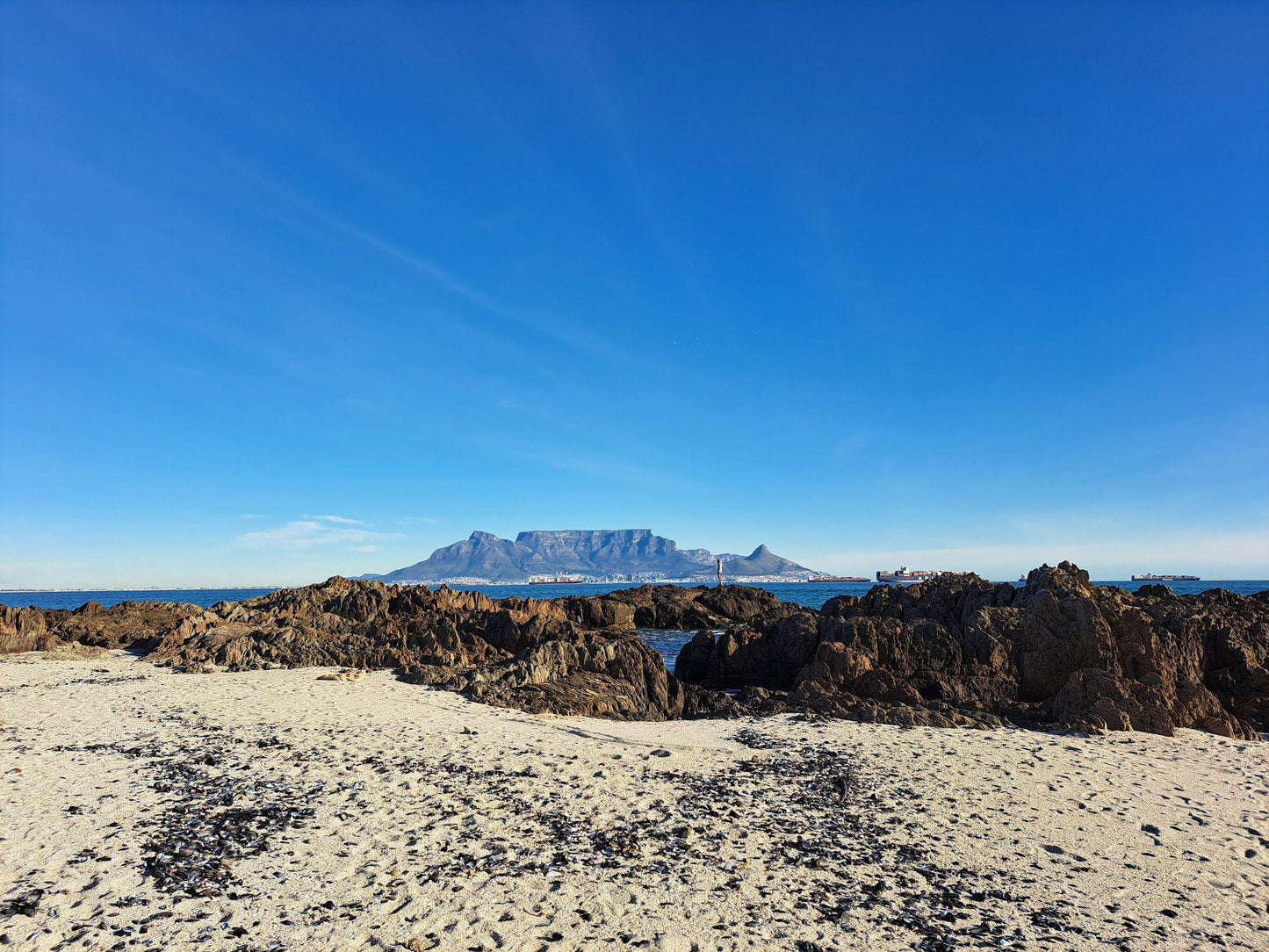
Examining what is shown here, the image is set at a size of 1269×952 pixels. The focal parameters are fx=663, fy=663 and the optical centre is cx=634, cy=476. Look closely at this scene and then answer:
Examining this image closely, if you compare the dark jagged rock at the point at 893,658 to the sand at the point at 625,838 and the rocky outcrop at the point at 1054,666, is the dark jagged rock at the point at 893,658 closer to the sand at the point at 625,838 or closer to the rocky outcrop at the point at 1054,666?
→ the rocky outcrop at the point at 1054,666

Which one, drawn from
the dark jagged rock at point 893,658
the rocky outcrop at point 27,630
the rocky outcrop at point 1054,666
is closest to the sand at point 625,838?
the rocky outcrop at point 1054,666

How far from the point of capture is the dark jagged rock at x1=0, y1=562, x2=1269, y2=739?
16547 millimetres

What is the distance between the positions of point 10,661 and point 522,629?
1931cm

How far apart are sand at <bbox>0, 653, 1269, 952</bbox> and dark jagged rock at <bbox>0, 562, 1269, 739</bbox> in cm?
177

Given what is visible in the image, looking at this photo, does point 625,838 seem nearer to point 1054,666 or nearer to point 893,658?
point 893,658

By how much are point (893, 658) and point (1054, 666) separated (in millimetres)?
4208

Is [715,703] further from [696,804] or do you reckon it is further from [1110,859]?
[1110,859]

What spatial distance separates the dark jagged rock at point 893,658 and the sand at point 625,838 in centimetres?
177

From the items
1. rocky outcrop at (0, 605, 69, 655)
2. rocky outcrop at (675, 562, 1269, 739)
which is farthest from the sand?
rocky outcrop at (0, 605, 69, 655)

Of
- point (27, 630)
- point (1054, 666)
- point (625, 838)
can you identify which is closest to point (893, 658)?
point (1054, 666)

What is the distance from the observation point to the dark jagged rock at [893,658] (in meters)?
16.5

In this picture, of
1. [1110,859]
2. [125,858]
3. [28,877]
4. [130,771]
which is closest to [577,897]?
[125,858]

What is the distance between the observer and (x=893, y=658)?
20438 mm

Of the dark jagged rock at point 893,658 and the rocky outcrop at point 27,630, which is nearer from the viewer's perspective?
the dark jagged rock at point 893,658
